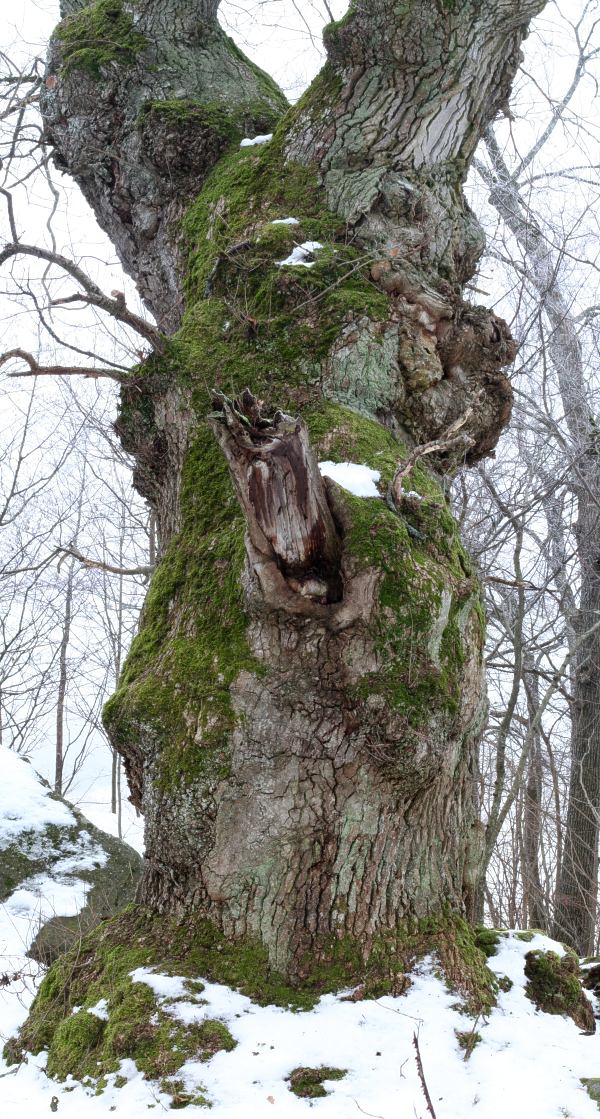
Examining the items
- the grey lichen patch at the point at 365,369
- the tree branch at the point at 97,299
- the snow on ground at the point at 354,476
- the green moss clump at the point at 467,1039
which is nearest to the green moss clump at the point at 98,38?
the tree branch at the point at 97,299

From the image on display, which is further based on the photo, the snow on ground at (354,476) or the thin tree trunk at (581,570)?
the thin tree trunk at (581,570)

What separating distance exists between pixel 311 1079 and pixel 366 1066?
17 centimetres

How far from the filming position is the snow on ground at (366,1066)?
2047mm

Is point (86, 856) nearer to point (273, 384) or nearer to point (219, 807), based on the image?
point (219, 807)

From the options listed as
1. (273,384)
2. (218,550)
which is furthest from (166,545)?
(273,384)

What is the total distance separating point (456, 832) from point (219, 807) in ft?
3.15

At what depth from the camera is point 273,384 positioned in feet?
10.2

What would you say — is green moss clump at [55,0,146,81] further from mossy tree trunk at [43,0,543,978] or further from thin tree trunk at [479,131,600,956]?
thin tree trunk at [479,131,600,956]

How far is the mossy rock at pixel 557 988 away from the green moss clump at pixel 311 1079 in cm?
88

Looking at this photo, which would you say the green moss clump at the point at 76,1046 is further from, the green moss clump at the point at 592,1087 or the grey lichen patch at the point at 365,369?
the grey lichen patch at the point at 365,369

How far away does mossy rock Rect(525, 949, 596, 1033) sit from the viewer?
8.67 ft

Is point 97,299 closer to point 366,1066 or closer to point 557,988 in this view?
point 366,1066

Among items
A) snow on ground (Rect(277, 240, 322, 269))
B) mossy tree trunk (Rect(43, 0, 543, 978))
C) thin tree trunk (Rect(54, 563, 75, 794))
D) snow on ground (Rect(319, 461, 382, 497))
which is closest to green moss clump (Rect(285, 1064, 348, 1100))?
mossy tree trunk (Rect(43, 0, 543, 978))

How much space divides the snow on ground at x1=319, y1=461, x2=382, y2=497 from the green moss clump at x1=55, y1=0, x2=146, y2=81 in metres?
3.14
